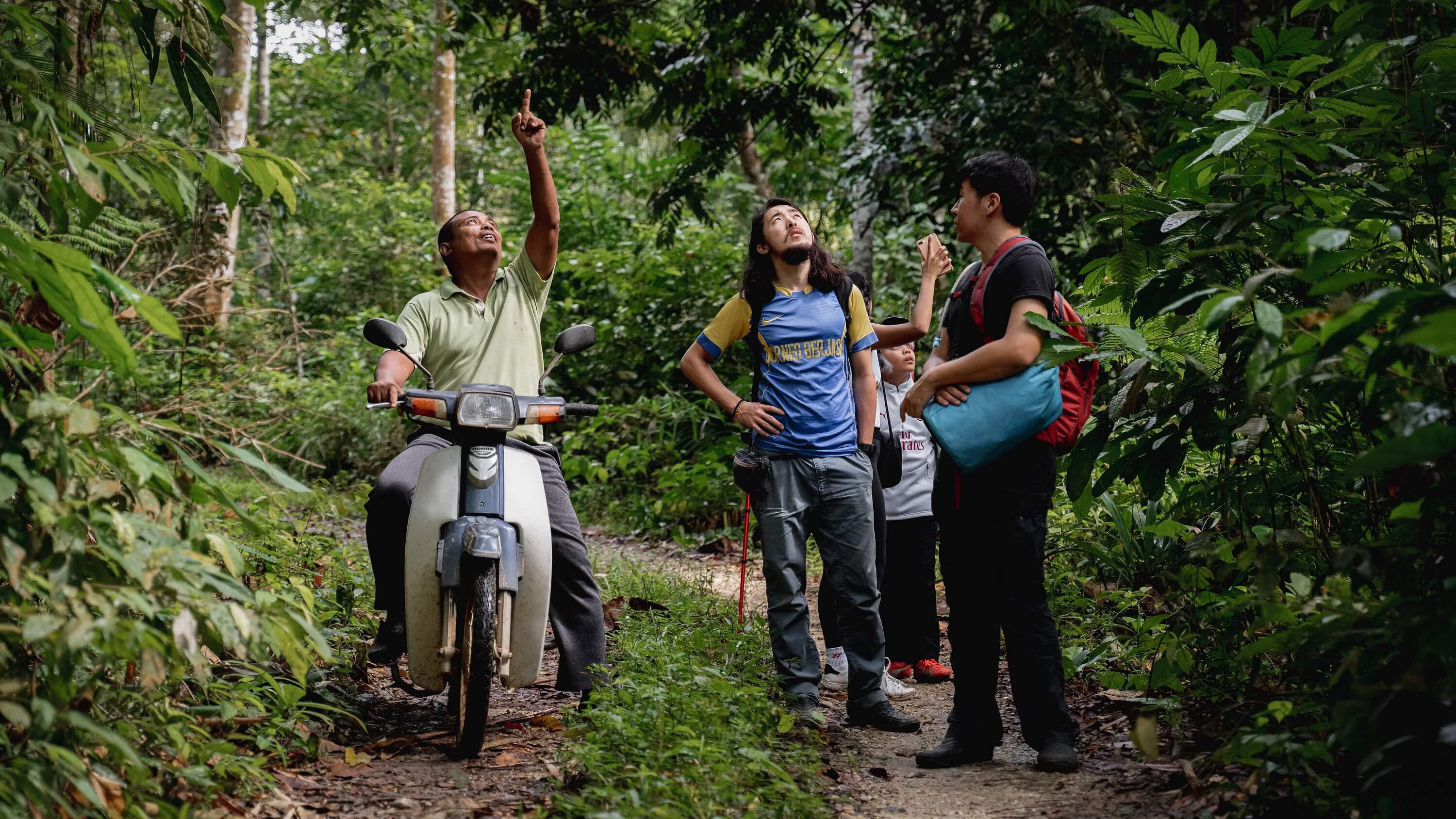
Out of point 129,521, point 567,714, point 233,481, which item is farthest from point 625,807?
point 233,481

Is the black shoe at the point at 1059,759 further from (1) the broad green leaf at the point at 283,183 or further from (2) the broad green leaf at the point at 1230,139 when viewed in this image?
(1) the broad green leaf at the point at 283,183

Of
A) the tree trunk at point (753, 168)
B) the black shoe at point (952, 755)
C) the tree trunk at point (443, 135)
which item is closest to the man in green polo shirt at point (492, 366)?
the black shoe at point (952, 755)

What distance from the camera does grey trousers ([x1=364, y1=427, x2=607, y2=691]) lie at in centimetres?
430

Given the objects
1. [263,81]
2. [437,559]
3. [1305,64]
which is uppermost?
[263,81]

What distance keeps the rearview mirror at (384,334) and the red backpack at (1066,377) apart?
2.02 metres

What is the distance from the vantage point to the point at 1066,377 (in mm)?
3984

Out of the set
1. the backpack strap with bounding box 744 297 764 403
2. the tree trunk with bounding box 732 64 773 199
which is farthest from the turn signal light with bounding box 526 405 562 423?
the tree trunk with bounding box 732 64 773 199

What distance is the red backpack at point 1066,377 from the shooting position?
12.9ft

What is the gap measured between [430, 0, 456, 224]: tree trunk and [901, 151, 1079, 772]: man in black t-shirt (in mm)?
12195

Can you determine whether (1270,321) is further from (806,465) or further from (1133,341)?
(806,465)

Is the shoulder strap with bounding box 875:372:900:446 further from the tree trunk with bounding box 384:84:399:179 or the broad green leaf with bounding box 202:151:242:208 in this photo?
the tree trunk with bounding box 384:84:399:179

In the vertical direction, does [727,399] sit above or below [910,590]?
above

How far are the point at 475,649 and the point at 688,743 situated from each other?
82cm

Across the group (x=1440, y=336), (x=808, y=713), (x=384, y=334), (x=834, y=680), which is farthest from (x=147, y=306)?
(x=834, y=680)
